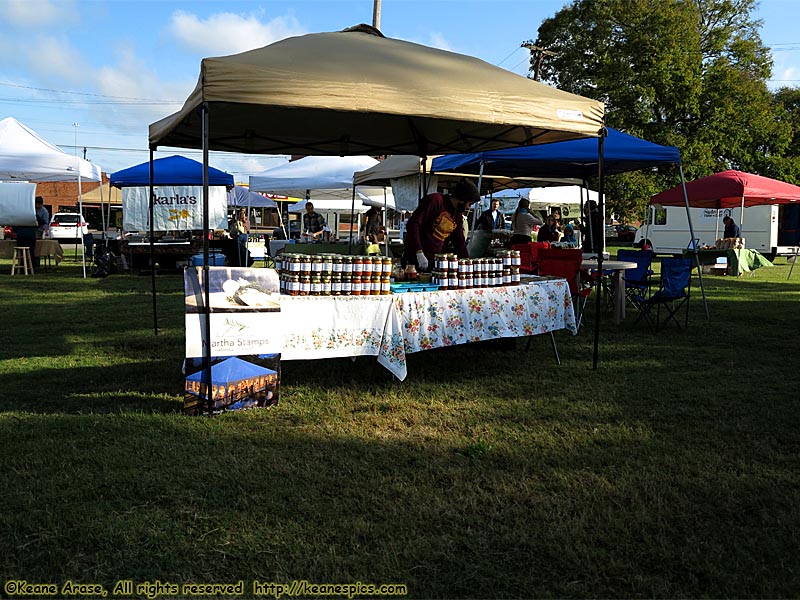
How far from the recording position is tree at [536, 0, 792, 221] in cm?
2881

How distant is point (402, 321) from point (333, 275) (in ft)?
2.08

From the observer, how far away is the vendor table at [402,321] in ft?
16.0

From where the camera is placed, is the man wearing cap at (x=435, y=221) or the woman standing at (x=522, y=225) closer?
the man wearing cap at (x=435, y=221)

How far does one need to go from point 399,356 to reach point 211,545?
8.08 feet

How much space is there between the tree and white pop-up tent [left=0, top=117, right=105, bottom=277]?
70.9ft

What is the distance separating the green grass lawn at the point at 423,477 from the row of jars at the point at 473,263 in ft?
3.00

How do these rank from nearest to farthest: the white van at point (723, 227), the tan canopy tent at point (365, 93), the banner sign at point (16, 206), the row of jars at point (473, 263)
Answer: the tan canopy tent at point (365, 93), the row of jars at point (473, 263), the banner sign at point (16, 206), the white van at point (723, 227)

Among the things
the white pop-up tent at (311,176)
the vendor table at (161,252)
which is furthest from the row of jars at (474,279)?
the vendor table at (161,252)

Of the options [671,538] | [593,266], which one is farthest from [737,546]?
[593,266]

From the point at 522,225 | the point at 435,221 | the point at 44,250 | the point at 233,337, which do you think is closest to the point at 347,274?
the point at 233,337

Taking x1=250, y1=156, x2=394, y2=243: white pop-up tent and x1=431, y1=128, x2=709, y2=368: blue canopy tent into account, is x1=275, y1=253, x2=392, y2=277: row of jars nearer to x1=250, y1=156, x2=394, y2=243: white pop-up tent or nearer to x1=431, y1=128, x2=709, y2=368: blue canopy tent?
x1=431, y1=128, x2=709, y2=368: blue canopy tent

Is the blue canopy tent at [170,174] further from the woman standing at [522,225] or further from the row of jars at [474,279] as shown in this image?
the row of jars at [474,279]

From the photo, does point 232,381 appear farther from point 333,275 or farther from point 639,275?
point 639,275

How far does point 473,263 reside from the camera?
5.65m
